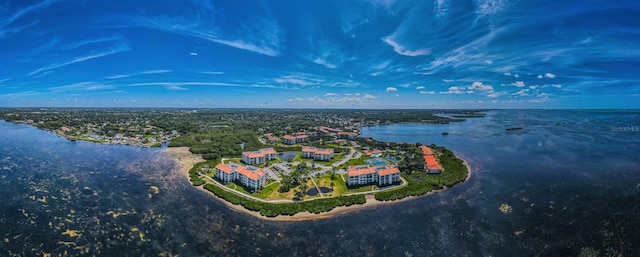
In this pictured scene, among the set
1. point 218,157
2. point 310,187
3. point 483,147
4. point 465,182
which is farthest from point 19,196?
point 483,147

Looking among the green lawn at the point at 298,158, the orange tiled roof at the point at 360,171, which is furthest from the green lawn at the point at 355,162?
the green lawn at the point at 298,158

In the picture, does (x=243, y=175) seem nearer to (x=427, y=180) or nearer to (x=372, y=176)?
(x=372, y=176)

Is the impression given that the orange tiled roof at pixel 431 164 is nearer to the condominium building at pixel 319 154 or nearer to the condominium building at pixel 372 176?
the condominium building at pixel 372 176

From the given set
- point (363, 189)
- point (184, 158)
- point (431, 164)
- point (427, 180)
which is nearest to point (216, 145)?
point (184, 158)

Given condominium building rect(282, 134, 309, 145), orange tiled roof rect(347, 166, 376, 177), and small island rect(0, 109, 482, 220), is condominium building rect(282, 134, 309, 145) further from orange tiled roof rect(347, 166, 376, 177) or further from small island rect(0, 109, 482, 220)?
orange tiled roof rect(347, 166, 376, 177)

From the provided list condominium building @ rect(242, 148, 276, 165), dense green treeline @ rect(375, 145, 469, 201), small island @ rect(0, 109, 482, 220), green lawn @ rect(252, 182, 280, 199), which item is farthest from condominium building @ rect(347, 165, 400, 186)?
condominium building @ rect(242, 148, 276, 165)

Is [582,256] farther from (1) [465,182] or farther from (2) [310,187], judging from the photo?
(2) [310,187]

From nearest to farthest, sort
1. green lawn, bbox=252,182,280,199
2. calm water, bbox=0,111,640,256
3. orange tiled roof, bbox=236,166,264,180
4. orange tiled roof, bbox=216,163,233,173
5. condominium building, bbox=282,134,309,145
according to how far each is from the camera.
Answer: calm water, bbox=0,111,640,256 < green lawn, bbox=252,182,280,199 < orange tiled roof, bbox=236,166,264,180 < orange tiled roof, bbox=216,163,233,173 < condominium building, bbox=282,134,309,145

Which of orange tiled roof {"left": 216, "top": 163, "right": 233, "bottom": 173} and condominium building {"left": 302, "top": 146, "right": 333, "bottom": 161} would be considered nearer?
orange tiled roof {"left": 216, "top": 163, "right": 233, "bottom": 173}
